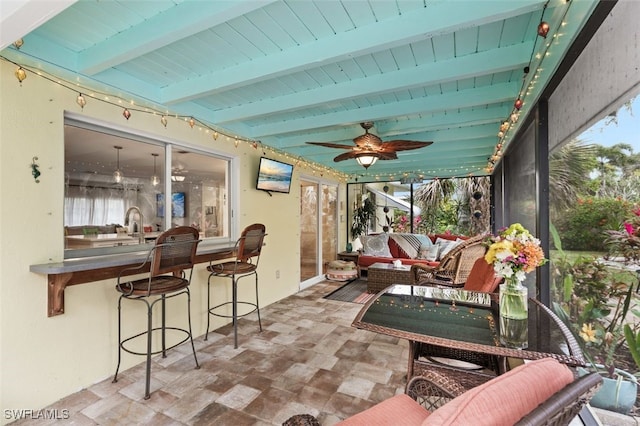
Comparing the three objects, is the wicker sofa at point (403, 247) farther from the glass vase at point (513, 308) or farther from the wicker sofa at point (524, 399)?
the wicker sofa at point (524, 399)

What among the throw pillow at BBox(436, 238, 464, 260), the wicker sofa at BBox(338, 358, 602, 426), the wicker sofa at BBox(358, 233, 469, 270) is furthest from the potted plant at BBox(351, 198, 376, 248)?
the wicker sofa at BBox(338, 358, 602, 426)

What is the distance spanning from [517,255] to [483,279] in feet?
3.73

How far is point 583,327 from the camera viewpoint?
62.6 inches

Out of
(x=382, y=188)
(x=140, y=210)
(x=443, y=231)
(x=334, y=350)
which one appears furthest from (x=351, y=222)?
(x=140, y=210)

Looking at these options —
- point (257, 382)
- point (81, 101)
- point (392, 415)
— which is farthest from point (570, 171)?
point (81, 101)

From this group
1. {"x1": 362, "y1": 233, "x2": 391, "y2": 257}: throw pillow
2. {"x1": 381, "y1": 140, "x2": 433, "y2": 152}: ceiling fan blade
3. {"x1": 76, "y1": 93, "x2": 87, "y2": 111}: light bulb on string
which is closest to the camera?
{"x1": 76, "y1": 93, "x2": 87, "y2": 111}: light bulb on string

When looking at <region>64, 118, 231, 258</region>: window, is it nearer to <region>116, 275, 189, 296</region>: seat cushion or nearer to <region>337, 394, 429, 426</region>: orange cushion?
<region>116, 275, 189, 296</region>: seat cushion

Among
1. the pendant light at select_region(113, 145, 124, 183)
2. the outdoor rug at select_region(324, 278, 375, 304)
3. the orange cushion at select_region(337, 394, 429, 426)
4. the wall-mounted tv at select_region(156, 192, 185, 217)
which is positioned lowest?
the outdoor rug at select_region(324, 278, 375, 304)

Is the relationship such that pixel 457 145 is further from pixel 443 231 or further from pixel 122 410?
pixel 122 410

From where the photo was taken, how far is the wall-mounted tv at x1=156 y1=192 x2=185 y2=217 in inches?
117

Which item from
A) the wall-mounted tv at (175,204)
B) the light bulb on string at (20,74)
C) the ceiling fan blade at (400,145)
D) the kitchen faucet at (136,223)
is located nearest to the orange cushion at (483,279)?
the ceiling fan blade at (400,145)

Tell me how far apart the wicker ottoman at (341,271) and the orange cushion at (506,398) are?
5.35 metres

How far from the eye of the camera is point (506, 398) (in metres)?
0.65

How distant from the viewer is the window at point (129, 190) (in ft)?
7.77
